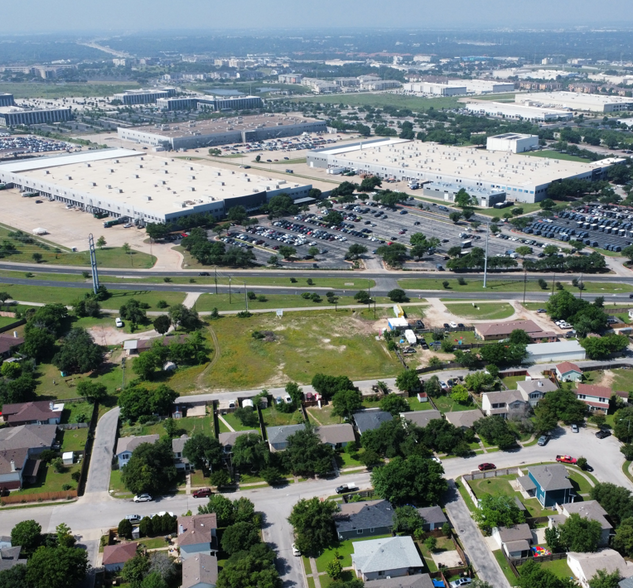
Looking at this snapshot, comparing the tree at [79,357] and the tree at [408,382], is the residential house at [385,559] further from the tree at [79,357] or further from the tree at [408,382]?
the tree at [79,357]

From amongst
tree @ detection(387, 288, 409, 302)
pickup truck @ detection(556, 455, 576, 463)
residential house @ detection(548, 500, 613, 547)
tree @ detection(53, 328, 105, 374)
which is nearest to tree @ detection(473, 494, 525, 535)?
residential house @ detection(548, 500, 613, 547)

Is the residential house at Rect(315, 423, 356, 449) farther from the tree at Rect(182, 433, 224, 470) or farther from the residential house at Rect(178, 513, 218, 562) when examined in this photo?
the residential house at Rect(178, 513, 218, 562)

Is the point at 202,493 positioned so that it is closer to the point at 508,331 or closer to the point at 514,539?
the point at 514,539

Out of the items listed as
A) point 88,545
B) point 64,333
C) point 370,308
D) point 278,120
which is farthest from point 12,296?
point 278,120

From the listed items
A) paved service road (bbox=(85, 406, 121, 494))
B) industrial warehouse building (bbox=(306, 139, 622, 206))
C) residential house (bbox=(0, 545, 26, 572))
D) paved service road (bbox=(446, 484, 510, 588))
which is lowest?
paved service road (bbox=(446, 484, 510, 588))

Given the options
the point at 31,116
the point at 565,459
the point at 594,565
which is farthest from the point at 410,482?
the point at 31,116

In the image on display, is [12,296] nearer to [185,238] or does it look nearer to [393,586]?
[185,238]

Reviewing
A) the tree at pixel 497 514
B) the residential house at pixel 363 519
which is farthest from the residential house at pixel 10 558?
the tree at pixel 497 514
